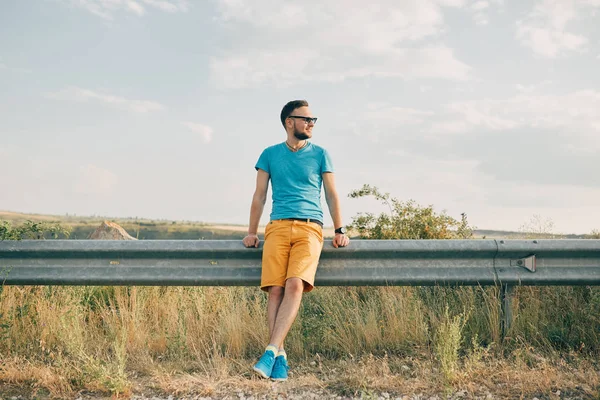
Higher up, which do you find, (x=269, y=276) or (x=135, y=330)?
(x=269, y=276)

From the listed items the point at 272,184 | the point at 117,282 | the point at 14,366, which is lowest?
the point at 14,366

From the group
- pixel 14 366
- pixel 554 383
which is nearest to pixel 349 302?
pixel 554 383

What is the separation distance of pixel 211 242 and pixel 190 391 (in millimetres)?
1441

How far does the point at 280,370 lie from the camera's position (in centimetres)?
440

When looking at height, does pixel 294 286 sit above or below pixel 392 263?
below

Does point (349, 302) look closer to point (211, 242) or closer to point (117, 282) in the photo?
point (211, 242)

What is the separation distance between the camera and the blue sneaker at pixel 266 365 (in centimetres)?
430

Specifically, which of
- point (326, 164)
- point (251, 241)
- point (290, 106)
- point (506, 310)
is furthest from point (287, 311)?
point (506, 310)

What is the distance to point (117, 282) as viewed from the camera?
17.4 ft

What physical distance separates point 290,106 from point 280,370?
238cm

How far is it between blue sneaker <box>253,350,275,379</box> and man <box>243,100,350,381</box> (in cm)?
6

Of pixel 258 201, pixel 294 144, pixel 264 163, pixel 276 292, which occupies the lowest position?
pixel 276 292

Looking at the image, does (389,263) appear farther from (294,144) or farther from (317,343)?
(294,144)

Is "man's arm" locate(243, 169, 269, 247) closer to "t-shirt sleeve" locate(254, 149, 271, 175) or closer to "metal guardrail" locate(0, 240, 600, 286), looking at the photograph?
"t-shirt sleeve" locate(254, 149, 271, 175)
